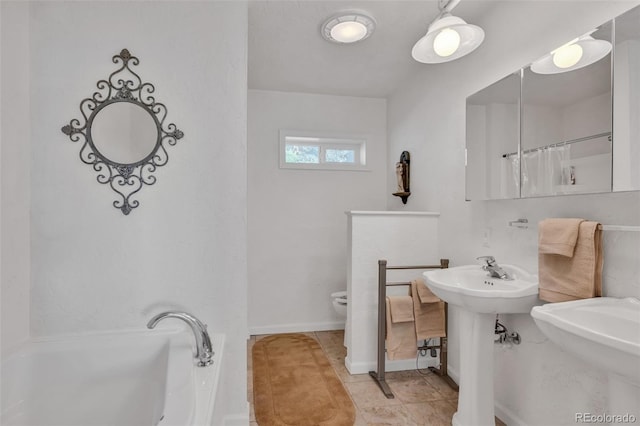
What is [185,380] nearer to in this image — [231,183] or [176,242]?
[176,242]

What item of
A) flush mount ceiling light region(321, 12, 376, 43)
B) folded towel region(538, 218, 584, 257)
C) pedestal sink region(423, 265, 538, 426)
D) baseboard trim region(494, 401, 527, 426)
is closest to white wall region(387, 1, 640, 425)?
baseboard trim region(494, 401, 527, 426)

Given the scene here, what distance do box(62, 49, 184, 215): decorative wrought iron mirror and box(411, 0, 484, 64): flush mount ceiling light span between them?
57.5 inches

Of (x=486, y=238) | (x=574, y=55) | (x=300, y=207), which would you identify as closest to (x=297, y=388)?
(x=486, y=238)

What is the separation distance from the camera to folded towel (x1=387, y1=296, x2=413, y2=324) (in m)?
2.32

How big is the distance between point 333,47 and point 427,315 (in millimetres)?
2138

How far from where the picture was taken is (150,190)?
1.82 meters

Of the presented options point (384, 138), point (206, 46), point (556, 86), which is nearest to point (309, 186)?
point (384, 138)

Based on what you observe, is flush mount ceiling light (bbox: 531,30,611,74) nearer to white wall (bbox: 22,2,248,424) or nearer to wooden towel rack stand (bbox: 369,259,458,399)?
wooden towel rack stand (bbox: 369,259,458,399)

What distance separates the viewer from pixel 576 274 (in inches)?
54.7

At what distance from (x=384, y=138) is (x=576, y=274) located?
2552mm

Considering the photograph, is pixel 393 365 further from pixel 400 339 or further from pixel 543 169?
pixel 543 169

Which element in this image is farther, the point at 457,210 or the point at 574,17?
the point at 457,210

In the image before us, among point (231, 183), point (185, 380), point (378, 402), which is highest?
point (231, 183)

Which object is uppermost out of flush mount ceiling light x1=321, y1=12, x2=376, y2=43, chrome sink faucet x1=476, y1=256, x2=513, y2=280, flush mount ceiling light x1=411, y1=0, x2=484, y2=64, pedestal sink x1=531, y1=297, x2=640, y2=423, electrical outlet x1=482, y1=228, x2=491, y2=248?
flush mount ceiling light x1=321, y1=12, x2=376, y2=43
